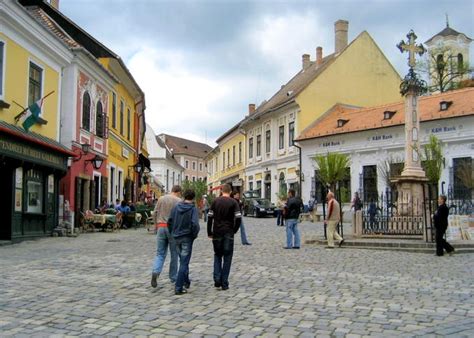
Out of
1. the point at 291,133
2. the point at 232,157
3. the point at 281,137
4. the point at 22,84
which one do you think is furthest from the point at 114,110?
the point at 232,157

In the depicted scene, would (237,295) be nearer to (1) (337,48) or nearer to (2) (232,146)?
(1) (337,48)

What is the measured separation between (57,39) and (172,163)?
2559 inches

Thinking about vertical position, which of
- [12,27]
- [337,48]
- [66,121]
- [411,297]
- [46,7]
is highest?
[337,48]

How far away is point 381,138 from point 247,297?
25604 millimetres

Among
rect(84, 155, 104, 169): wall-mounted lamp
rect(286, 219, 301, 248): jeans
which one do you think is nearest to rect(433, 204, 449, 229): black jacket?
rect(286, 219, 301, 248): jeans

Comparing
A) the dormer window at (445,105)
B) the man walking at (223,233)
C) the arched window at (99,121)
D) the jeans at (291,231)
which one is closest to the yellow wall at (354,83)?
the dormer window at (445,105)

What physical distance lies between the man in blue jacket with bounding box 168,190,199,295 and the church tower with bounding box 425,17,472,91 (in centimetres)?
4499

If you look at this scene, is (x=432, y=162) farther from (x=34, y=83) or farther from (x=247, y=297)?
(x=247, y=297)

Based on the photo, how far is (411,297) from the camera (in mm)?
7926

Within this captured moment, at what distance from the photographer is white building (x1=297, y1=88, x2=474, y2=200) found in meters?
27.7

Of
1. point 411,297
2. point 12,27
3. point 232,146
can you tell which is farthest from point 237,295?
point 232,146

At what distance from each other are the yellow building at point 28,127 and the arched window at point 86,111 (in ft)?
7.23

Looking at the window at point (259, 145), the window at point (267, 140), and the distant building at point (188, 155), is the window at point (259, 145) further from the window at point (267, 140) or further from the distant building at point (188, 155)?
the distant building at point (188, 155)

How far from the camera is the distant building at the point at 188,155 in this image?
333 feet
